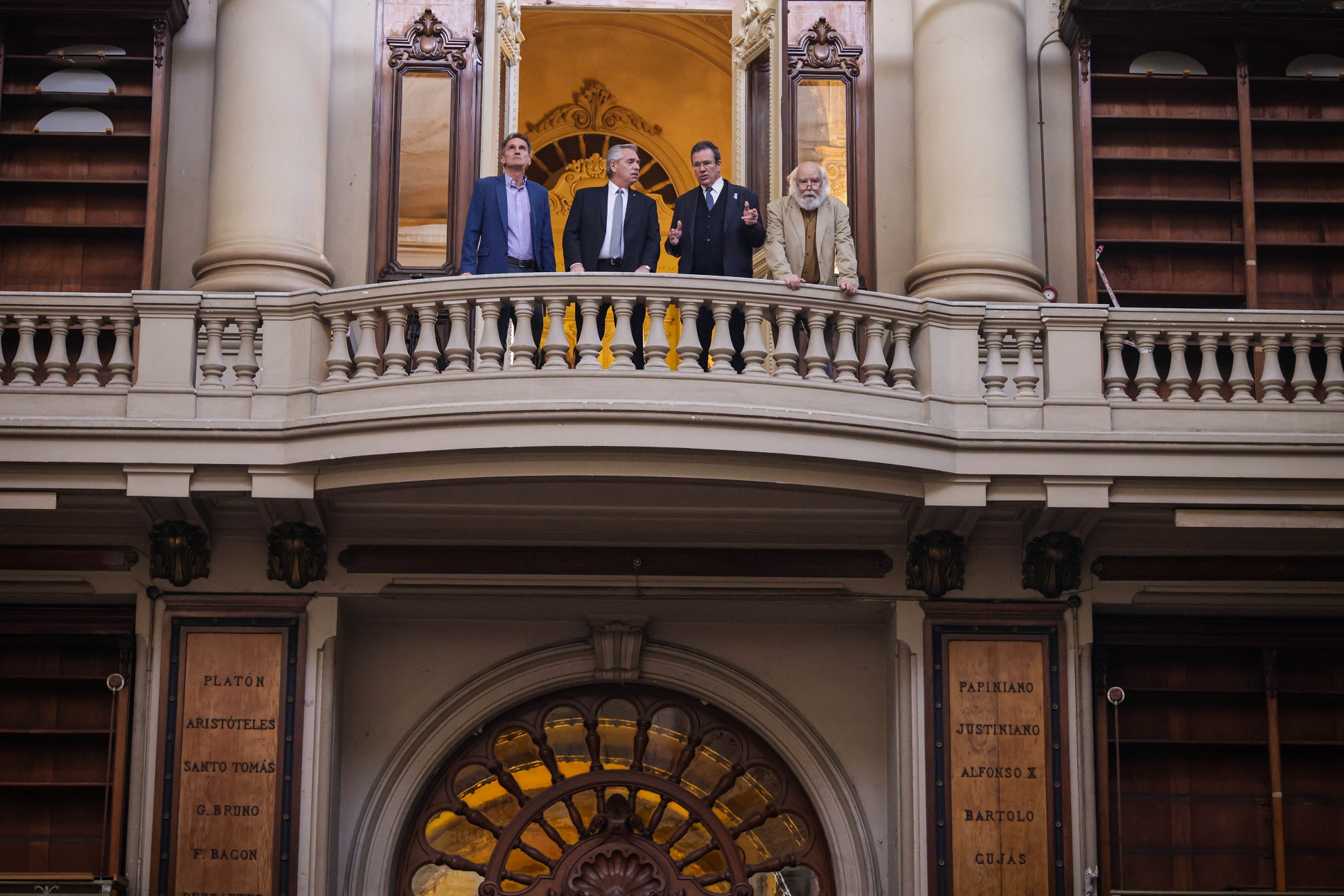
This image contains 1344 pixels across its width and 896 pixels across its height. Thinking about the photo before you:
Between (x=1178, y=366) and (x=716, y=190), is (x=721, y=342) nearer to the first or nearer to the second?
(x=716, y=190)

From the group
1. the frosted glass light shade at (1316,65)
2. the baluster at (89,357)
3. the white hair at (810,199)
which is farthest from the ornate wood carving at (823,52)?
the baluster at (89,357)

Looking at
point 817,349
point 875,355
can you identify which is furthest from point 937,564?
point 817,349

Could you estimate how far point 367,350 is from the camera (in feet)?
25.3

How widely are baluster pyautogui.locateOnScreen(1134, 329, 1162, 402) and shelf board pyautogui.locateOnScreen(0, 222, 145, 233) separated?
4.60m

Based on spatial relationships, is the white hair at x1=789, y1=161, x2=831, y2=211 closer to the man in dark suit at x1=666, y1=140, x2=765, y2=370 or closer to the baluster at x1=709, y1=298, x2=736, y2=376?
the man in dark suit at x1=666, y1=140, x2=765, y2=370

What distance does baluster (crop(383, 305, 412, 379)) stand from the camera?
761 cm

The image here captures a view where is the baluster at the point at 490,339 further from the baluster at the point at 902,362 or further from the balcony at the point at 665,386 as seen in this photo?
the baluster at the point at 902,362

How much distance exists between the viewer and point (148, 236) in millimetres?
8812

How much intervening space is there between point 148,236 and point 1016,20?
13.9ft

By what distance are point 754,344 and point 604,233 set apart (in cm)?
107

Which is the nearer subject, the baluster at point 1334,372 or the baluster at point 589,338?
the baluster at point 589,338

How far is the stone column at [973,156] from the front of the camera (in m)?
8.63

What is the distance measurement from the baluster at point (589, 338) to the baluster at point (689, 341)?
326 mm

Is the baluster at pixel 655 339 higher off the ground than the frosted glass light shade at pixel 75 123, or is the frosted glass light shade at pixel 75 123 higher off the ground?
the frosted glass light shade at pixel 75 123
